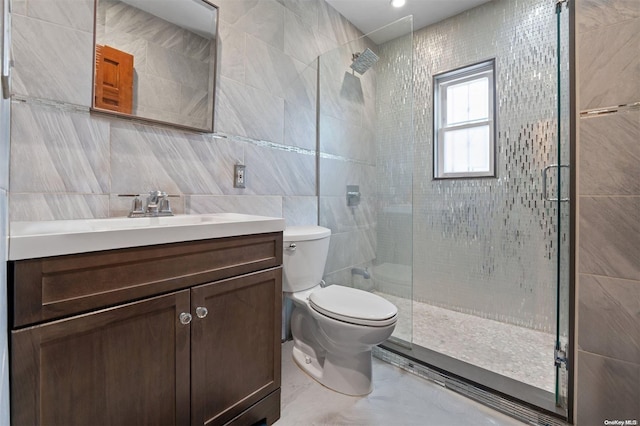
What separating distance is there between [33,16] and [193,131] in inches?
24.8

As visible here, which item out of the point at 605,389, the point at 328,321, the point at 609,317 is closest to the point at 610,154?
the point at 609,317

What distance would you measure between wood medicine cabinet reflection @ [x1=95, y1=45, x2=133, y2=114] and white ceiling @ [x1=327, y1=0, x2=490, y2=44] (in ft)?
5.39

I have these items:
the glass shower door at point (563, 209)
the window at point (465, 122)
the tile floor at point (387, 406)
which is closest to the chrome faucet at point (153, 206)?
the tile floor at point (387, 406)

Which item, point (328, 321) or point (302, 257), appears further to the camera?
point (302, 257)

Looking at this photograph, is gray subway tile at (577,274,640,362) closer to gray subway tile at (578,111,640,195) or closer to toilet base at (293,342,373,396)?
gray subway tile at (578,111,640,195)

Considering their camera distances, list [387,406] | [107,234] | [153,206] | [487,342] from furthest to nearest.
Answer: [487,342] < [387,406] < [153,206] < [107,234]

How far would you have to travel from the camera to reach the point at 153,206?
1.27 m

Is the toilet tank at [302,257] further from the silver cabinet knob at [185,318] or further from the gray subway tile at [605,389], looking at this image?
the gray subway tile at [605,389]

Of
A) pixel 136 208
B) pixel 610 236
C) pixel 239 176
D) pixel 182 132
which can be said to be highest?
pixel 182 132

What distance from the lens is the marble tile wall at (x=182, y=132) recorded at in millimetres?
1021

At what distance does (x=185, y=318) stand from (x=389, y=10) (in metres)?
2.59

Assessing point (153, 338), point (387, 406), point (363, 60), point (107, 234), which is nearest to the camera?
point (107, 234)

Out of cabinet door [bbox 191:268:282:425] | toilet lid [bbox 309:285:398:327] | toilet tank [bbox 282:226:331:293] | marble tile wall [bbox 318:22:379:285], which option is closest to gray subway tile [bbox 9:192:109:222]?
cabinet door [bbox 191:268:282:425]

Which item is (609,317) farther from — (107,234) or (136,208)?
(136,208)
